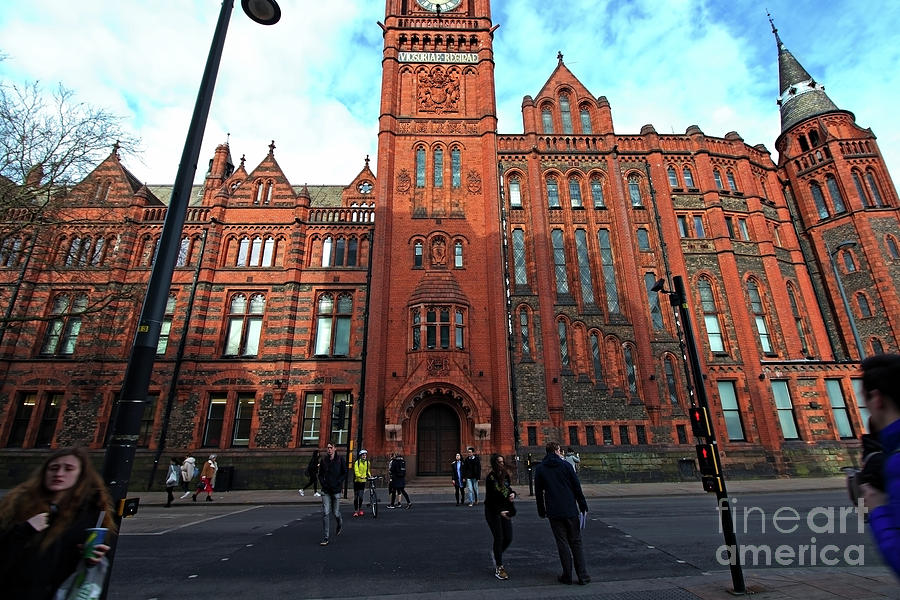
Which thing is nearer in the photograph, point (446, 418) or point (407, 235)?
point (446, 418)

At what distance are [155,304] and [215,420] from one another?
799 inches

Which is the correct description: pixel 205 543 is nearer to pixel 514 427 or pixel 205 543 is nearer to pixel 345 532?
pixel 345 532

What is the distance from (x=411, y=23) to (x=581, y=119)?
45.1ft

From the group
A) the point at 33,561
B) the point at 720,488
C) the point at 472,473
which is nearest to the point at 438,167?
the point at 472,473

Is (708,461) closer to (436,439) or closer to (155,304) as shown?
(155,304)

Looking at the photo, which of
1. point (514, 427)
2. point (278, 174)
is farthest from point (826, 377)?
point (278, 174)

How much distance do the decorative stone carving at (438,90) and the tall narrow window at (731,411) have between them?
23055 millimetres

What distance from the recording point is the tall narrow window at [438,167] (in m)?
25.6

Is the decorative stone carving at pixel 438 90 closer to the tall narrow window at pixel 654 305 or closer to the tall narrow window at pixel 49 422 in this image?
the tall narrow window at pixel 654 305

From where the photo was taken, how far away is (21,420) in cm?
2194

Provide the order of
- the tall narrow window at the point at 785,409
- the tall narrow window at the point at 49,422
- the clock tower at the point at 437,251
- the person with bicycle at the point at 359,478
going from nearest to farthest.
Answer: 1. the person with bicycle at the point at 359,478
2. the clock tower at the point at 437,251
3. the tall narrow window at the point at 49,422
4. the tall narrow window at the point at 785,409

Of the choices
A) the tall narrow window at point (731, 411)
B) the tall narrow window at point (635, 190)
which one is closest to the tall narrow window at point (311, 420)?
the tall narrow window at point (731, 411)

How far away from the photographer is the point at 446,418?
21328 millimetres

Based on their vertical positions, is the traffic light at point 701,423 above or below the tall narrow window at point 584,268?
below
